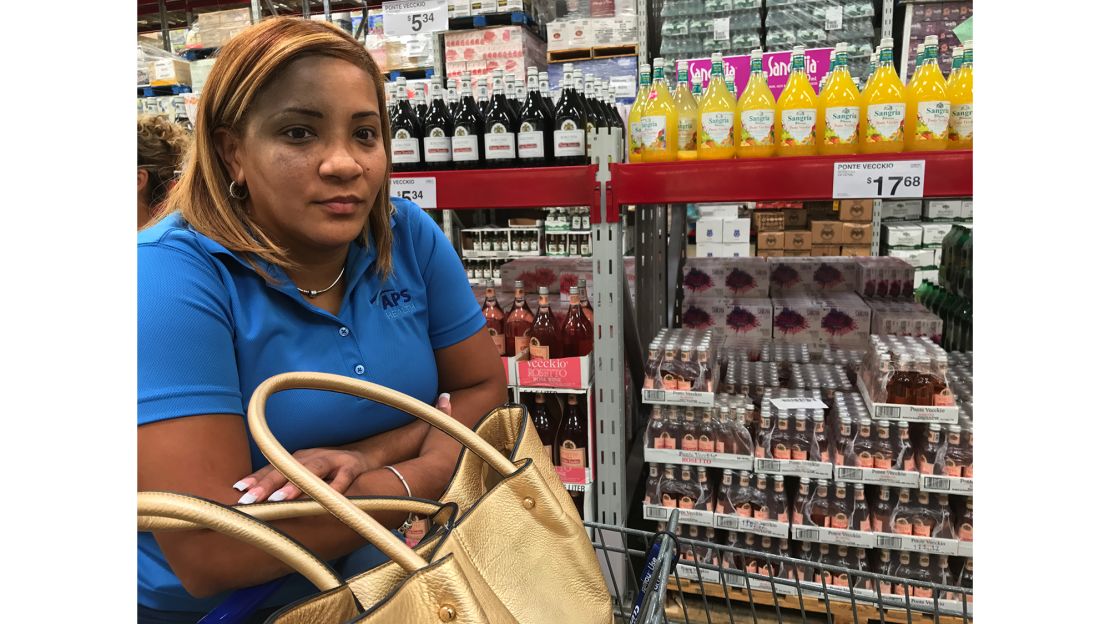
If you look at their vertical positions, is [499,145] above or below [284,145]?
above

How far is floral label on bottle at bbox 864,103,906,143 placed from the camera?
1.85 m

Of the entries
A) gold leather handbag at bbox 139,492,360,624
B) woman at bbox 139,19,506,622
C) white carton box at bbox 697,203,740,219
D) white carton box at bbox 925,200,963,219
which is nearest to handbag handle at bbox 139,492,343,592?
gold leather handbag at bbox 139,492,360,624

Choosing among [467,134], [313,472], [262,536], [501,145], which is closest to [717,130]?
[501,145]

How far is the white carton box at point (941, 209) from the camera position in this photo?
580 cm

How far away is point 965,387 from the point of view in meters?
2.11

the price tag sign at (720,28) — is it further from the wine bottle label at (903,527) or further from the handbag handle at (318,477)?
the handbag handle at (318,477)

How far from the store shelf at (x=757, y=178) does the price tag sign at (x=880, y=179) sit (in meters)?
0.01

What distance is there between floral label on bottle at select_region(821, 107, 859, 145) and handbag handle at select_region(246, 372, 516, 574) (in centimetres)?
160

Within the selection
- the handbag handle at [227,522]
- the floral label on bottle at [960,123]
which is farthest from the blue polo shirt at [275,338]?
the floral label on bottle at [960,123]

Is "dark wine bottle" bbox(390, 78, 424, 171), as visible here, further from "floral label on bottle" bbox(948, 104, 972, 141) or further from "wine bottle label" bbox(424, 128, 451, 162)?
"floral label on bottle" bbox(948, 104, 972, 141)

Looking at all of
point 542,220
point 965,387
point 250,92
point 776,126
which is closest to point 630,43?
point 542,220

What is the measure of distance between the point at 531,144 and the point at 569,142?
0.43 ft

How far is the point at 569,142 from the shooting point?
217 cm

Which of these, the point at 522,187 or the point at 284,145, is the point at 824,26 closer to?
the point at 522,187
